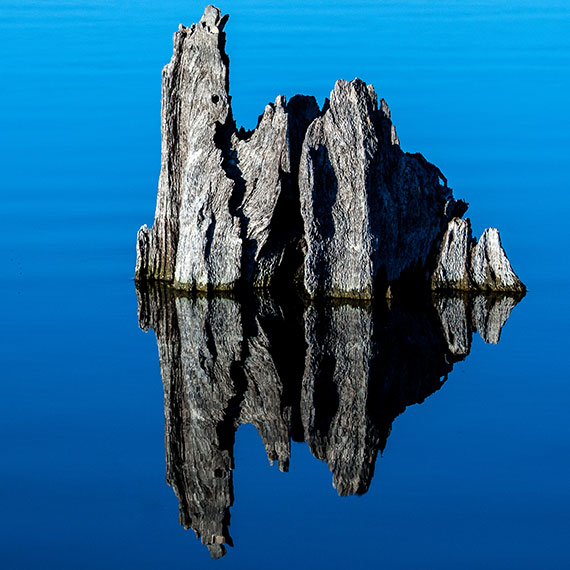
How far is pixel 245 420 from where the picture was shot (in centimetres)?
1603

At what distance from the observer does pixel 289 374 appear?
17.3m

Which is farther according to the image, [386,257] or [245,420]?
[386,257]

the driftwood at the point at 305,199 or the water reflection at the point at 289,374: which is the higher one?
the driftwood at the point at 305,199

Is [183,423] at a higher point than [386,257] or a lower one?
lower

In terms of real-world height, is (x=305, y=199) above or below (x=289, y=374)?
above

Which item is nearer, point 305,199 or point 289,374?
point 289,374

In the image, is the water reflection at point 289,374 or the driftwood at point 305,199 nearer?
the water reflection at point 289,374

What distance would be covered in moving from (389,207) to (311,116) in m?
1.42

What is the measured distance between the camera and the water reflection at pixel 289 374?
49.0 ft

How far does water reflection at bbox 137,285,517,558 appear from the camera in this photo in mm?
14938

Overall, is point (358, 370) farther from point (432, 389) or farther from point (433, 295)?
point (433, 295)

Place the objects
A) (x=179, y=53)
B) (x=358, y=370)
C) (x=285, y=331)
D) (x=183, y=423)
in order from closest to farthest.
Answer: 1. (x=183, y=423)
2. (x=358, y=370)
3. (x=285, y=331)
4. (x=179, y=53)

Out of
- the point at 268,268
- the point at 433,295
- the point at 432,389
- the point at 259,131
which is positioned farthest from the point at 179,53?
the point at 432,389

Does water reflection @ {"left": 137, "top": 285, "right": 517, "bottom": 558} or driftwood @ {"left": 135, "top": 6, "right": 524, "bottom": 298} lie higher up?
driftwood @ {"left": 135, "top": 6, "right": 524, "bottom": 298}
